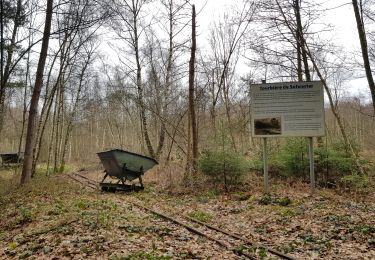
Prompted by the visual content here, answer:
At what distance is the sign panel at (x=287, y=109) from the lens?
11.0 metres

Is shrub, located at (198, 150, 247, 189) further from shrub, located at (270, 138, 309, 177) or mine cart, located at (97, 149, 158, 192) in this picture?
mine cart, located at (97, 149, 158, 192)

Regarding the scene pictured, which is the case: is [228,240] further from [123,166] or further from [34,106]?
[34,106]

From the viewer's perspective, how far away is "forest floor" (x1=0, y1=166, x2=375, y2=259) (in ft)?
19.3

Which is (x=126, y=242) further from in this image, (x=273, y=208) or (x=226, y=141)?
(x=226, y=141)

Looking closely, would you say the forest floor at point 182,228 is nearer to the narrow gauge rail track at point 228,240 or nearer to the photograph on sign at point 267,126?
the narrow gauge rail track at point 228,240

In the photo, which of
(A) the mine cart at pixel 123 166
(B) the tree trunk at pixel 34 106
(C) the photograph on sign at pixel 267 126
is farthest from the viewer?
(B) the tree trunk at pixel 34 106

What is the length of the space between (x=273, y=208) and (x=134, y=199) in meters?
4.79

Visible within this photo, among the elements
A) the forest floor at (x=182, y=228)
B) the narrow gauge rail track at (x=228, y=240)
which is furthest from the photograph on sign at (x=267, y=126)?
the narrow gauge rail track at (x=228, y=240)

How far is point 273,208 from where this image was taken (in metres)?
9.51

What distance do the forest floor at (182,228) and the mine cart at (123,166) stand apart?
1427 mm

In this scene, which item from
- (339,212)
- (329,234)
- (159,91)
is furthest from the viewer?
(159,91)

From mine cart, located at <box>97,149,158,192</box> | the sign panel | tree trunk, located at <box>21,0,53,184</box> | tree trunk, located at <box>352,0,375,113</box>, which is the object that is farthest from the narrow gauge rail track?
tree trunk, located at <box>21,0,53,184</box>

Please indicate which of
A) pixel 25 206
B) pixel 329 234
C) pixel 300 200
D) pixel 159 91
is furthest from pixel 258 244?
pixel 159 91

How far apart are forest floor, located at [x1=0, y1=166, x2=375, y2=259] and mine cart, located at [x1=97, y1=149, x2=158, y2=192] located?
1.43m
